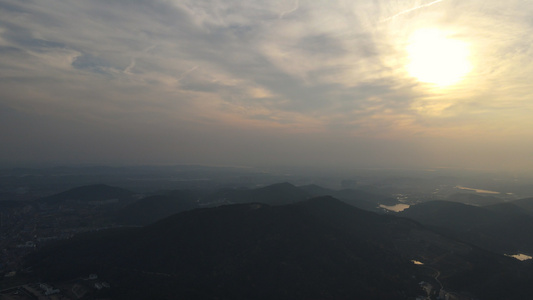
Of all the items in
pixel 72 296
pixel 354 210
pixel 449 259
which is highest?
pixel 354 210

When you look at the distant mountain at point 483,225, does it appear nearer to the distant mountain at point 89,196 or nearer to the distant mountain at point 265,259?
the distant mountain at point 265,259

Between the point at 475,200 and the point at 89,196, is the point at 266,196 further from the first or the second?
the point at 475,200

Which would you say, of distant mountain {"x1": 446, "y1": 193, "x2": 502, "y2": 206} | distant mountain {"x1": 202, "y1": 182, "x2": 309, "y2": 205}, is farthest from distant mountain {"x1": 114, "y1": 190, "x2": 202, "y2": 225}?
distant mountain {"x1": 446, "y1": 193, "x2": 502, "y2": 206}

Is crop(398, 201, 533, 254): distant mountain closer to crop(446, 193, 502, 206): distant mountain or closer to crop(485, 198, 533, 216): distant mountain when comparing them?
crop(485, 198, 533, 216): distant mountain

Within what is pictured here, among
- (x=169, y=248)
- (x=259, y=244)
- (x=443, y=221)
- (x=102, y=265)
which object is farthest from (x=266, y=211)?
(x=443, y=221)

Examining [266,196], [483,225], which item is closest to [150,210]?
[266,196]

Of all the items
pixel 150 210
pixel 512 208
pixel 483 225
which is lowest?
pixel 150 210

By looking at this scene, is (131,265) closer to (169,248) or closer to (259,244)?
(169,248)
